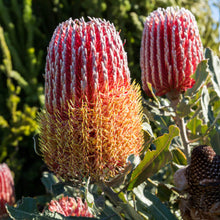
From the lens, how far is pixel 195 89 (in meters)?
1.16

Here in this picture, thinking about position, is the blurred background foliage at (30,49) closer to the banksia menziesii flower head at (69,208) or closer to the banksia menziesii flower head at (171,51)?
the banksia menziesii flower head at (171,51)

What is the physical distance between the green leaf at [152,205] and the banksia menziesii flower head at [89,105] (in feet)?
0.87

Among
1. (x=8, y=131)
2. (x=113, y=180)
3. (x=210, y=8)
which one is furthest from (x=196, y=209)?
(x=210, y=8)

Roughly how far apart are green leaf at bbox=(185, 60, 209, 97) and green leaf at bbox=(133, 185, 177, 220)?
39 centimetres

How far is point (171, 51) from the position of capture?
3.83 ft

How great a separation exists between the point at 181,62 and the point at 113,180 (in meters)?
0.52

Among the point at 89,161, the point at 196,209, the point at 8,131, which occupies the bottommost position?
the point at 8,131

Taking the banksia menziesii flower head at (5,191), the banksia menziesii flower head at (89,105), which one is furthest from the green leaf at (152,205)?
the banksia menziesii flower head at (5,191)

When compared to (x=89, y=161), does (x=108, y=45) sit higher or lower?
higher

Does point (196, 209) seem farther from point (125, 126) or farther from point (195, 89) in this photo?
point (195, 89)

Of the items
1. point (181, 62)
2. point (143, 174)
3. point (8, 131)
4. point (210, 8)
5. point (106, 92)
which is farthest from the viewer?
point (210, 8)

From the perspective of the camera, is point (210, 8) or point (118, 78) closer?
point (118, 78)

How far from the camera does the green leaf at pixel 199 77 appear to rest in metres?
1.10

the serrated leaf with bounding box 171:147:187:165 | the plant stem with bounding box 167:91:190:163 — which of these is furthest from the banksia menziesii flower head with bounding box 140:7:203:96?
the serrated leaf with bounding box 171:147:187:165
